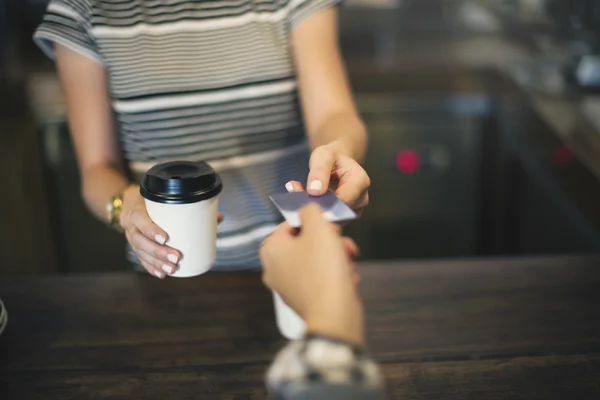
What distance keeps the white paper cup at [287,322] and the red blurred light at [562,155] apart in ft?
2.76

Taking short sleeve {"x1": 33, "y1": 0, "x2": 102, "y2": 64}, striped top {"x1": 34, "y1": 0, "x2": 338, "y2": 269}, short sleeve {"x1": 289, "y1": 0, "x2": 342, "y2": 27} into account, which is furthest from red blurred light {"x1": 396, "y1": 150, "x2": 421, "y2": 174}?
short sleeve {"x1": 33, "y1": 0, "x2": 102, "y2": 64}

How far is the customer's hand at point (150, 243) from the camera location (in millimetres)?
861

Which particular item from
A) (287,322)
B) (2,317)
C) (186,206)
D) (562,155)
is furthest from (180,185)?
(562,155)

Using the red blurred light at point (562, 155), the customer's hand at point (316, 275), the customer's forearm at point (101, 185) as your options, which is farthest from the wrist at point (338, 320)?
the red blurred light at point (562, 155)

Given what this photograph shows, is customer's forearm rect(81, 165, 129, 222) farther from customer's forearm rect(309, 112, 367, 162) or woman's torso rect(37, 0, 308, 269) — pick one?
customer's forearm rect(309, 112, 367, 162)

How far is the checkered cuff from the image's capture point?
1.71ft

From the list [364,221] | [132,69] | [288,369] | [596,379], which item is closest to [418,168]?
[364,221]

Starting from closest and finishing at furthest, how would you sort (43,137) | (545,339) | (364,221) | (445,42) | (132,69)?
(545,339), (132,69), (43,137), (364,221), (445,42)

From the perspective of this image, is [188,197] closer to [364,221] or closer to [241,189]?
[241,189]

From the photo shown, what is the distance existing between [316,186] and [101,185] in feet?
1.58

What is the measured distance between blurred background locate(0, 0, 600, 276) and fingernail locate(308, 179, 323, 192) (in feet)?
3.42

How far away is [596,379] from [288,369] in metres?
0.49

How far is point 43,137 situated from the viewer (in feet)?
6.17

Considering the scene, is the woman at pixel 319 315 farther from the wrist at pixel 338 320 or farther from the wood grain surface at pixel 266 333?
the wood grain surface at pixel 266 333
